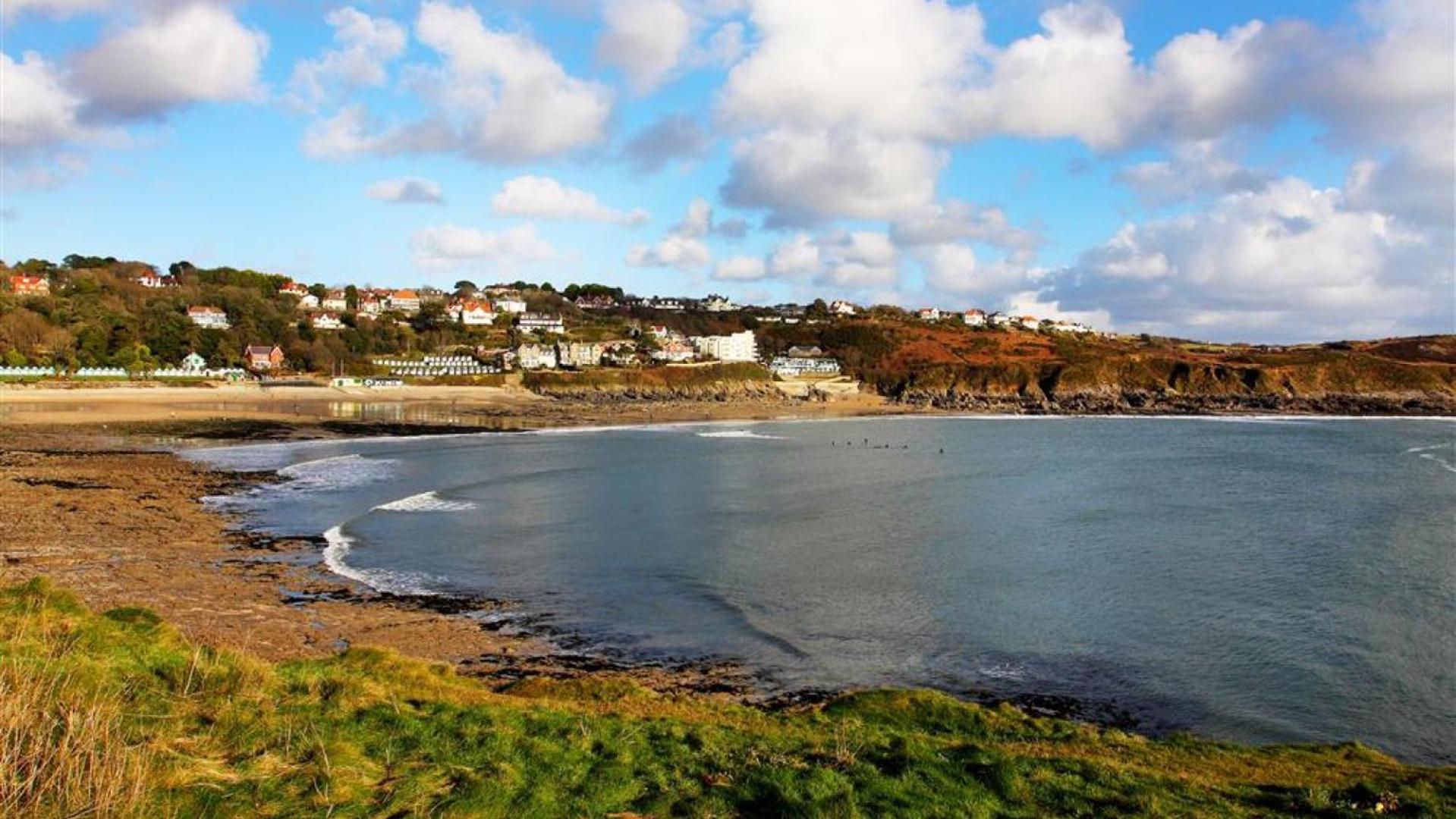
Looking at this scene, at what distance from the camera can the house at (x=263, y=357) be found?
118812 mm

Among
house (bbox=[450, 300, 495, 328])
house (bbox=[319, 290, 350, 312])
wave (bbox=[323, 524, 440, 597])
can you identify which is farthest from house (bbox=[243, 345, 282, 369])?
wave (bbox=[323, 524, 440, 597])

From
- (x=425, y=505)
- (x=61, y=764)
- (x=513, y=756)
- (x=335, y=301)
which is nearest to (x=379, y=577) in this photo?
(x=425, y=505)

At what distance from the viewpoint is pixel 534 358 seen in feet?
438

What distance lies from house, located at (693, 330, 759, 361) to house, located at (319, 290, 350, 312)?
65.7m

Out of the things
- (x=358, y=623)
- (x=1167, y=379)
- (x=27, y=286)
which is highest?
(x=27, y=286)

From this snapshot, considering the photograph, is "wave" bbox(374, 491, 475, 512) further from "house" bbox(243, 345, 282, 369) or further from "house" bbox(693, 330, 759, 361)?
"house" bbox(693, 330, 759, 361)

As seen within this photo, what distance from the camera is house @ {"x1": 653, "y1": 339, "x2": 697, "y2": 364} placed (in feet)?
465

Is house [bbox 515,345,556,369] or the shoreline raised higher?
house [bbox 515,345,556,369]

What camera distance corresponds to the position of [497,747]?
29.2 feet

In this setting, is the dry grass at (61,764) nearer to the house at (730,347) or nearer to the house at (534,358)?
the house at (534,358)

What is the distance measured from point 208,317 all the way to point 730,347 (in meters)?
81.6

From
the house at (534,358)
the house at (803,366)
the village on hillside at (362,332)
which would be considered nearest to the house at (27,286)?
the village on hillside at (362,332)

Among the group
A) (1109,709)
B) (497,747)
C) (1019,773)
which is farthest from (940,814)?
(1109,709)

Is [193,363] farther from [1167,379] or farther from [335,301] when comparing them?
[1167,379]
